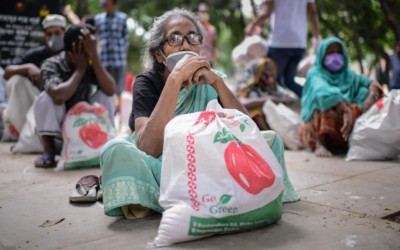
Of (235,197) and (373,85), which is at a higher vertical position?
(373,85)

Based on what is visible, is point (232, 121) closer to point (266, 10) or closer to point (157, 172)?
point (157, 172)

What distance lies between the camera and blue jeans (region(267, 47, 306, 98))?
209 inches

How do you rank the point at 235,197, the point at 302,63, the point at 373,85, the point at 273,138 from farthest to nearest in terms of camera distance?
the point at 302,63, the point at 373,85, the point at 273,138, the point at 235,197

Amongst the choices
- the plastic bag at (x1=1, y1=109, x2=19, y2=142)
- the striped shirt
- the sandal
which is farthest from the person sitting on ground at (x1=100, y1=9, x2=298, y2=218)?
the striped shirt

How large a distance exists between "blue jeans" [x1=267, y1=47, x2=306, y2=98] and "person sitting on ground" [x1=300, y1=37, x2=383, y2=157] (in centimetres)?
84

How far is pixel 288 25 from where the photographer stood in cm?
518

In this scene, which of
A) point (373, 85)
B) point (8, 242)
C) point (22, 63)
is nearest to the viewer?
point (8, 242)

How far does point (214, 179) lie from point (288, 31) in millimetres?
3539

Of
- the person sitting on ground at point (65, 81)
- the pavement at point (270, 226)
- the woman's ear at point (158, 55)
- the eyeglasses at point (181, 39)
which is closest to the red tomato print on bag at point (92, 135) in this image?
the person sitting on ground at point (65, 81)

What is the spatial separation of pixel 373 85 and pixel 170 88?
8.57 feet

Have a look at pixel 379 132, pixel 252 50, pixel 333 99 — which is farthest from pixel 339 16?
pixel 379 132

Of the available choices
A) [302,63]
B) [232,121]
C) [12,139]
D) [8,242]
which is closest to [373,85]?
[302,63]

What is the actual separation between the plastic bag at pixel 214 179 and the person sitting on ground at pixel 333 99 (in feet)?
7.54

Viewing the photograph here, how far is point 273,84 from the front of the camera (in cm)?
541
